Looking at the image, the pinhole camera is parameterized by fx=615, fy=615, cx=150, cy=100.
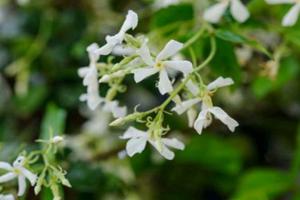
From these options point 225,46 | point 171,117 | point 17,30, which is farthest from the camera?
point 17,30

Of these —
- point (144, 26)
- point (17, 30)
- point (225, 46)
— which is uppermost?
point (17, 30)

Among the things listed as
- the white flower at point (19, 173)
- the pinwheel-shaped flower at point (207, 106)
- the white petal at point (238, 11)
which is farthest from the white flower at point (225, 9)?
the white flower at point (19, 173)

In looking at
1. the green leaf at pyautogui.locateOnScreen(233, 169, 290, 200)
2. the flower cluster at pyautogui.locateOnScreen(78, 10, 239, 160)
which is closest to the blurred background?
the green leaf at pyautogui.locateOnScreen(233, 169, 290, 200)

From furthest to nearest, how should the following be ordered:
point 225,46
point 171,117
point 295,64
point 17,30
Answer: point 17,30
point 171,117
point 295,64
point 225,46

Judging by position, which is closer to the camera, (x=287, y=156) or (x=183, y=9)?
(x=183, y=9)

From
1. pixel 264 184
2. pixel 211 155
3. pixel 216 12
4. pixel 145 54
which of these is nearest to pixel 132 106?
pixel 211 155

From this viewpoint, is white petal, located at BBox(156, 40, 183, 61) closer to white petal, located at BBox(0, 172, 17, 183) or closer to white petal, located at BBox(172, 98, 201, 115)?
white petal, located at BBox(172, 98, 201, 115)

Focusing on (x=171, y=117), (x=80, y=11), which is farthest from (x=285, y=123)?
(x=80, y=11)

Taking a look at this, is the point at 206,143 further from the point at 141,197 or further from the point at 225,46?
the point at 225,46
